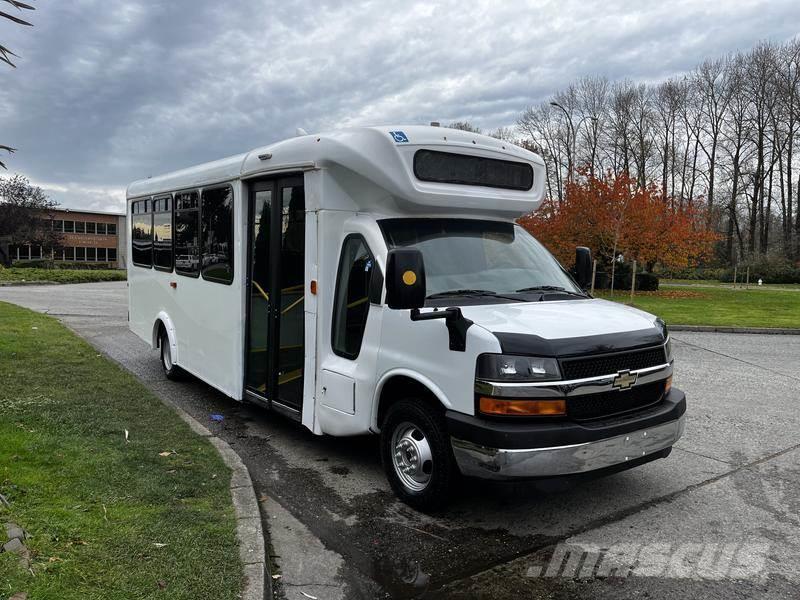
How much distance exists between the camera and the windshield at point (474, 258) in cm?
479

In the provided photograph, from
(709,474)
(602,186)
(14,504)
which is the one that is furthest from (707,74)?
(14,504)

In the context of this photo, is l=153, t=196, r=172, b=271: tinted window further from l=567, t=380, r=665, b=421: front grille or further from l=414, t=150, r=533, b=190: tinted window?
l=567, t=380, r=665, b=421: front grille

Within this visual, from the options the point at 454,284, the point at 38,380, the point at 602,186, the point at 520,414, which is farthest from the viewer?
the point at 602,186

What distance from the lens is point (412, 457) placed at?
4.52 metres

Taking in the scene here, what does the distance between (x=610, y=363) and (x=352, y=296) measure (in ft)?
6.71

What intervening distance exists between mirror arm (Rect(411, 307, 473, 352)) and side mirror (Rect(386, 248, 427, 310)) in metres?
0.13

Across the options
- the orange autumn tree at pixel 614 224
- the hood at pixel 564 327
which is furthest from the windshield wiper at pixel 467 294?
the orange autumn tree at pixel 614 224

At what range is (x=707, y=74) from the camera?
170 feet

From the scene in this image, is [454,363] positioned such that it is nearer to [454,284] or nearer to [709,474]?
[454,284]

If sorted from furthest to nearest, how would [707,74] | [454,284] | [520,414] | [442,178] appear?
[707,74] < [442,178] < [454,284] < [520,414]

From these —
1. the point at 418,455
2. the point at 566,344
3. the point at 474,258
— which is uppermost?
the point at 474,258

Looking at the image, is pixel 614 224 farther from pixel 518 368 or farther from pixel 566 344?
pixel 518 368

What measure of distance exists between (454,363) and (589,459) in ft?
3.31

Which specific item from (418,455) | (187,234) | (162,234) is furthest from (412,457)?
(162,234)
